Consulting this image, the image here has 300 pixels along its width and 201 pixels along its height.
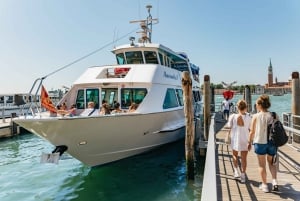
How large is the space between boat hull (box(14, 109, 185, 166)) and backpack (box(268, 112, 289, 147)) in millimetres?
5386

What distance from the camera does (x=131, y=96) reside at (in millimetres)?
11438

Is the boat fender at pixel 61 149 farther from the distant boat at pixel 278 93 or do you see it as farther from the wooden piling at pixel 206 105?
the distant boat at pixel 278 93

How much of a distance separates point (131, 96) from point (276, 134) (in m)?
7.20

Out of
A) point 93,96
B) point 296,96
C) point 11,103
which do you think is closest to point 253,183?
point 296,96

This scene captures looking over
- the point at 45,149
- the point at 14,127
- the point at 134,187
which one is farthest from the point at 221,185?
the point at 14,127

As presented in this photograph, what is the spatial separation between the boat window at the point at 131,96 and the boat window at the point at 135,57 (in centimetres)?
256

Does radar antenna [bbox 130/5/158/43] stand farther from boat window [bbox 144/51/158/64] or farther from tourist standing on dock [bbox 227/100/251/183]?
tourist standing on dock [bbox 227/100/251/183]

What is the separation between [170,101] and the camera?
12.8m

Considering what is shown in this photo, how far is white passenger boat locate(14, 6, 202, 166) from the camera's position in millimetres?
8758

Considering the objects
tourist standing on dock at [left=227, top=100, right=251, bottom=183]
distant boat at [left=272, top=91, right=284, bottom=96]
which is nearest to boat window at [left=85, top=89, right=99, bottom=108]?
tourist standing on dock at [left=227, top=100, right=251, bottom=183]

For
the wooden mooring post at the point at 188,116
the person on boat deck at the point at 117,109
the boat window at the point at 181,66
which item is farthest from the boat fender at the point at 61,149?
the boat window at the point at 181,66

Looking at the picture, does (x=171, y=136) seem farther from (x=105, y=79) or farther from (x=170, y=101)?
(x=105, y=79)

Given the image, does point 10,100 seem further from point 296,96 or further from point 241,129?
point 241,129

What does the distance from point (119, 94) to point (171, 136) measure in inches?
130
